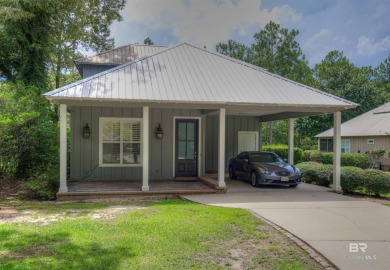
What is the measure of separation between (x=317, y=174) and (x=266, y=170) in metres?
2.56

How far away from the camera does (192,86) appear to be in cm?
1077

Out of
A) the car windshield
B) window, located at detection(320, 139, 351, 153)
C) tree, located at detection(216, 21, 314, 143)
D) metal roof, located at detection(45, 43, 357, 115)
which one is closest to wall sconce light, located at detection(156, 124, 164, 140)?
metal roof, located at detection(45, 43, 357, 115)

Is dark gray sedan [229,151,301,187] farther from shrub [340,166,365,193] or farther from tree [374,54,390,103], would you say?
tree [374,54,390,103]

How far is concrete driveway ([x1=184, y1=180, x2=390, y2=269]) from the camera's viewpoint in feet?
16.1

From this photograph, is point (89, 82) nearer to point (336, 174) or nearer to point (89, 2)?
point (336, 174)

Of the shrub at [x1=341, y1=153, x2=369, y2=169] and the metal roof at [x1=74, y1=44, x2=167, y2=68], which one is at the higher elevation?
the metal roof at [x1=74, y1=44, x2=167, y2=68]

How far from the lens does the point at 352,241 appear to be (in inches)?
217

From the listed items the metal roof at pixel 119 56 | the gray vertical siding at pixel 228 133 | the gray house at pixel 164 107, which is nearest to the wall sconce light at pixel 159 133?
the gray house at pixel 164 107

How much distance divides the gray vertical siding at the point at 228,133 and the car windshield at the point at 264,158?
2.80 m

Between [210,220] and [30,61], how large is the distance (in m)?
12.6

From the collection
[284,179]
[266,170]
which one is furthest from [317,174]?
[266,170]

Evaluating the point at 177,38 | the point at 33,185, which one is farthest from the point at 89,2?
the point at 33,185

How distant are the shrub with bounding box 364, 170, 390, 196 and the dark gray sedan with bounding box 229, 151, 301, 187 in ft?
7.24

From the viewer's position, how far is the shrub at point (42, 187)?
9586 mm
